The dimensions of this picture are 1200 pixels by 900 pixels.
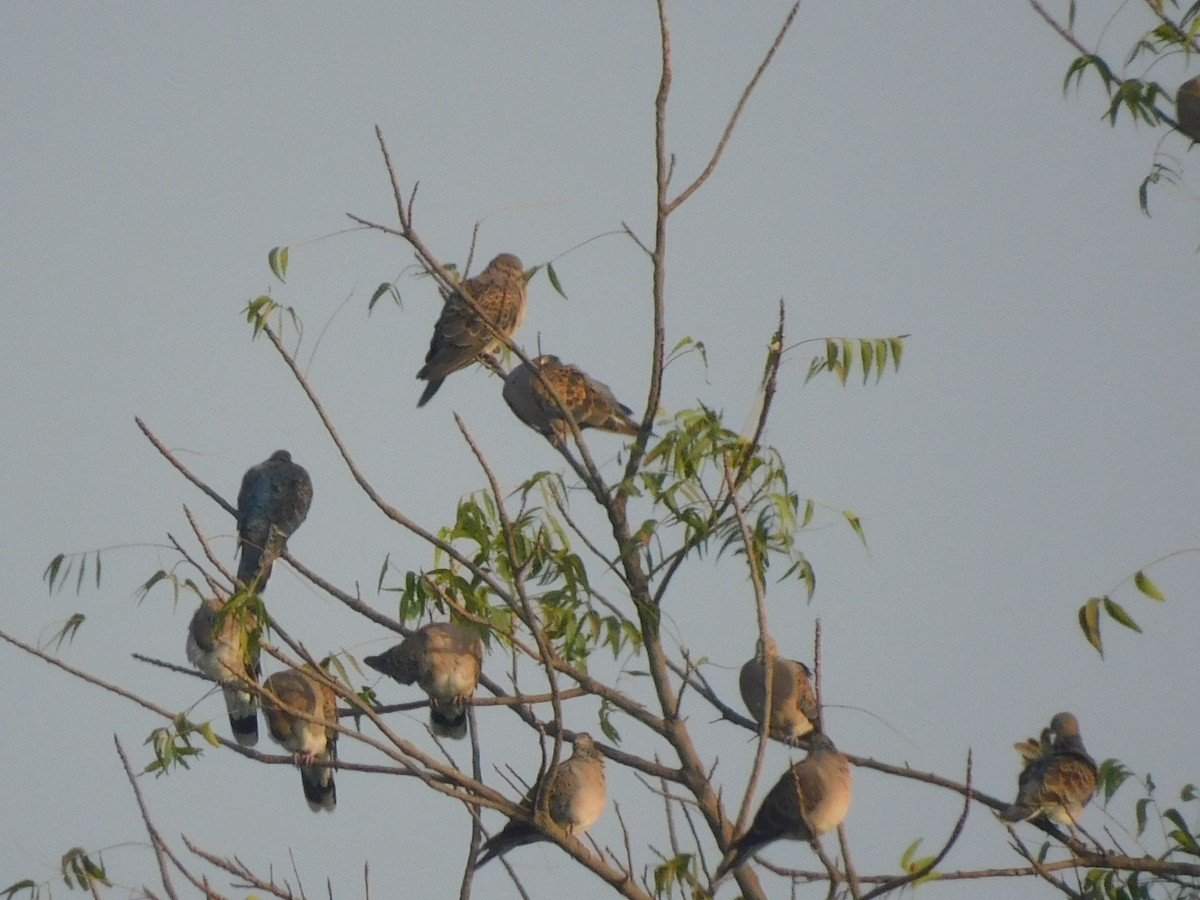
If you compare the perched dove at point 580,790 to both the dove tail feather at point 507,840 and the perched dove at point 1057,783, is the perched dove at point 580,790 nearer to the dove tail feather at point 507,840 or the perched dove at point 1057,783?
the dove tail feather at point 507,840

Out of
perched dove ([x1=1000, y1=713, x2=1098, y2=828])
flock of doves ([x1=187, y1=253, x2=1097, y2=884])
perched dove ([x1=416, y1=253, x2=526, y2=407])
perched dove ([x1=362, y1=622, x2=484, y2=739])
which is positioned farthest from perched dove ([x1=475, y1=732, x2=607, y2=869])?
perched dove ([x1=416, y1=253, x2=526, y2=407])

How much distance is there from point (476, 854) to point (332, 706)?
1.60 m

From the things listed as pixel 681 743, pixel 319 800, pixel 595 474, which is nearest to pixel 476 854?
pixel 681 743

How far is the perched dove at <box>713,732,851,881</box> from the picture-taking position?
5.84 m

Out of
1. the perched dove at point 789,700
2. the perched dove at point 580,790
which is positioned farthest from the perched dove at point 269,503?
the perched dove at point 789,700

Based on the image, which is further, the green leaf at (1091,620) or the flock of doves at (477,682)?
the flock of doves at (477,682)

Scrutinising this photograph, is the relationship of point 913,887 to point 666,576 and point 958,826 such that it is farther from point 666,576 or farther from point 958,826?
point 666,576

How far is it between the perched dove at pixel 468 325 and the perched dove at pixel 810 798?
158 inches

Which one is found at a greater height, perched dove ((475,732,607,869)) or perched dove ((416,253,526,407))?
perched dove ((416,253,526,407))

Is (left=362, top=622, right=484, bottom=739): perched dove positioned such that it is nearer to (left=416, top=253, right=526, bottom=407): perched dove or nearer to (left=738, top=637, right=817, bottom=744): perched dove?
(left=738, top=637, right=817, bottom=744): perched dove

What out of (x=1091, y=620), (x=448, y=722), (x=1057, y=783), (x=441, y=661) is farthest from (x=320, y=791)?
(x=1091, y=620)

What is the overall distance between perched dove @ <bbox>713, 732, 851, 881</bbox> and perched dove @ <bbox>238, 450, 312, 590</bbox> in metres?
3.22

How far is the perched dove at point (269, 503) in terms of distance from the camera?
332 inches

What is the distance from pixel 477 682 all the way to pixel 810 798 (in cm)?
172
